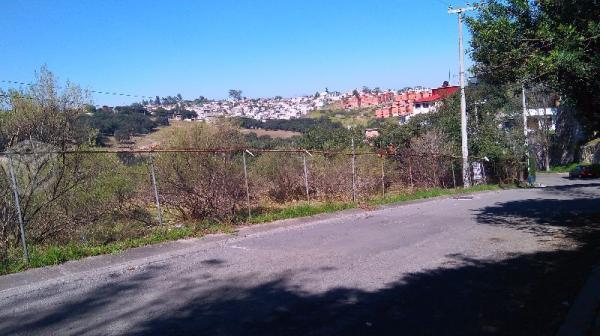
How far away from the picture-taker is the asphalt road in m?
5.01

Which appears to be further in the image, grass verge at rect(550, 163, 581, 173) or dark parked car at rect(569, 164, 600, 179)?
grass verge at rect(550, 163, 581, 173)

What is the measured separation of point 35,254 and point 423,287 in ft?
20.0

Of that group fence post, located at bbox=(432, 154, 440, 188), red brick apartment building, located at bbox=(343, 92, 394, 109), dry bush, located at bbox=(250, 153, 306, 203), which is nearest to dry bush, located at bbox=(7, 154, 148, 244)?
dry bush, located at bbox=(250, 153, 306, 203)

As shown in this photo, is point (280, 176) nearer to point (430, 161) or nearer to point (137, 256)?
point (137, 256)

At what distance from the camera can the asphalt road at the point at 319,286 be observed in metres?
5.01

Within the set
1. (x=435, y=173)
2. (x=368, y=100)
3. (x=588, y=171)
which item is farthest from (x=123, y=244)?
(x=368, y=100)

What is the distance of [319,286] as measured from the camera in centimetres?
634

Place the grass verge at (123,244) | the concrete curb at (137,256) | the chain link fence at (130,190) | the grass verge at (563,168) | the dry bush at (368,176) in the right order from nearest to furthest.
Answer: the concrete curb at (137,256), the grass verge at (123,244), the chain link fence at (130,190), the dry bush at (368,176), the grass verge at (563,168)

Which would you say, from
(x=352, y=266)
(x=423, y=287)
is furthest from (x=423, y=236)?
(x=423, y=287)

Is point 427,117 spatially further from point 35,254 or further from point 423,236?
point 35,254

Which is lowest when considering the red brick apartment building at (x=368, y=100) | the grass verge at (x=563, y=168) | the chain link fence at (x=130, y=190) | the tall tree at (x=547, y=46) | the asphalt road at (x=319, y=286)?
the grass verge at (x=563, y=168)

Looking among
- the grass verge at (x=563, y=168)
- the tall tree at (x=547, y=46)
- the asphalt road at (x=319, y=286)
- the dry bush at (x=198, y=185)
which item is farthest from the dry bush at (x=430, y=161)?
the grass verge at (x=563, y=168)

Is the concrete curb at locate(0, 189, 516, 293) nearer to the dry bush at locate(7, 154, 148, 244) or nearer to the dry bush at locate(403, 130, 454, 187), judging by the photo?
the dry bush at locate(7, 154, 148, 244)

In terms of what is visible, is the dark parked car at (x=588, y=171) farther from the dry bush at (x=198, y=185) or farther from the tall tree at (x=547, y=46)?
the dry bush at (x=198, y=185)
